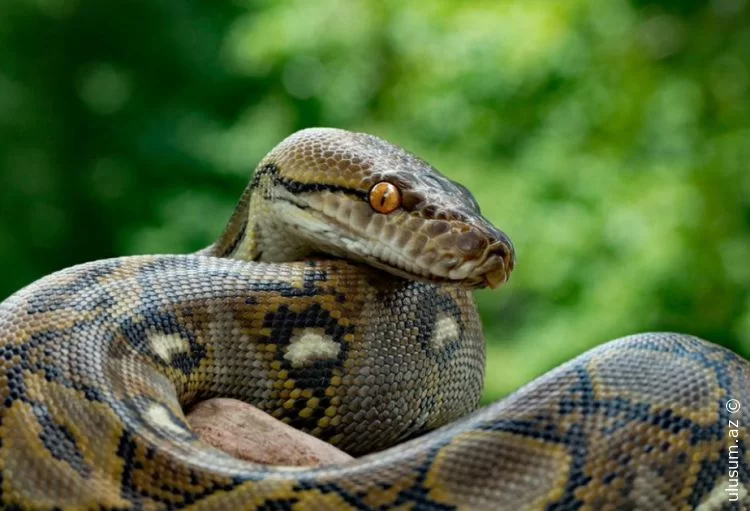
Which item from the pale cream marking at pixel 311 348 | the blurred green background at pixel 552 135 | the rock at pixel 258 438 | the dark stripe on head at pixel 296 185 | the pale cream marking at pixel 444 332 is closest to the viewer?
the rock at pixel 258 438

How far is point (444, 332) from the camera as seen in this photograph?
311 cm

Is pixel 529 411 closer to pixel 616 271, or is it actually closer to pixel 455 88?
pixel 616 271

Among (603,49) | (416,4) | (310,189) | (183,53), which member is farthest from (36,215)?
(310,189)

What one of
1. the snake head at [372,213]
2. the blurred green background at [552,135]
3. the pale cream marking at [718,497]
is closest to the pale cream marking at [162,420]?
the snake head at [372,213]

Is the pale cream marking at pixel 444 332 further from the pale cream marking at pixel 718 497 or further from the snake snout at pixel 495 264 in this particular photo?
the pale cream marking at pixel 718 497

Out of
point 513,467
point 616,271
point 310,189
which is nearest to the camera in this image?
point 513,467

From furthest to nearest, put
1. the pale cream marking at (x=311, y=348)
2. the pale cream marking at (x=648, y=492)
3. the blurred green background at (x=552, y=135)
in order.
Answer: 1. the blurred green background at (x=552, y=135)
2. the pale cream marking at (x=311, y=348)
3. the pale cream marking at (x=648, y=492)

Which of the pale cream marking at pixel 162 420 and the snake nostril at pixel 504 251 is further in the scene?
the snake nostril at pixel 504 251

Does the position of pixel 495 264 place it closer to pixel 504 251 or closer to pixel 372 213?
pixel 504 251

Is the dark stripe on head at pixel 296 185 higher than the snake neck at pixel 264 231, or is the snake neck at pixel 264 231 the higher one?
the dark stripe on head at pixel 296 185

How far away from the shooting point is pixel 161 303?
8.95ft

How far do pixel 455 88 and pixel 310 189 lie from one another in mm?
4329

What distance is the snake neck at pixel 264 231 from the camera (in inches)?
124

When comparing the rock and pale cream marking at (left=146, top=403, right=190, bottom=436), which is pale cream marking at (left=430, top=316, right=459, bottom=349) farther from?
pale cream marking at (left=146, top=403, right=190, bottom=436)
